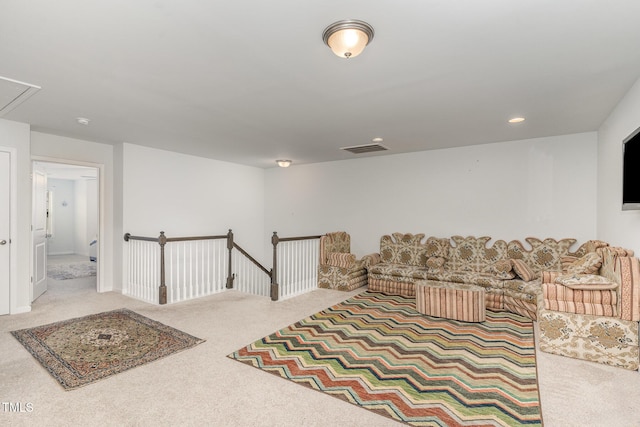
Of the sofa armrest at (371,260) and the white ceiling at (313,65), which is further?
the sofa armrest at (371,260)

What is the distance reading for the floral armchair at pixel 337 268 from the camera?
18.9 feet

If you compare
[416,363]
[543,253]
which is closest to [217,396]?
[416,363]

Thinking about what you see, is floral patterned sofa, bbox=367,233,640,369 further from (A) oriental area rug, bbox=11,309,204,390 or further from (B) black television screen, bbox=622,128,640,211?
(A) oriental area rug, bbox=11,309,204,390

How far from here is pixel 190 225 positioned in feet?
21.3

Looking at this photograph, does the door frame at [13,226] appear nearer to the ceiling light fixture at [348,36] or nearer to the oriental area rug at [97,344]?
the oriental area rug at [97,344]

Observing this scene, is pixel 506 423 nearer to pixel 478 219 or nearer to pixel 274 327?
pixel 274 327

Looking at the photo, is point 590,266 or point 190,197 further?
point 190,197

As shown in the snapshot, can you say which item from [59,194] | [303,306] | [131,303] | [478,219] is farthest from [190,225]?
[59,194]

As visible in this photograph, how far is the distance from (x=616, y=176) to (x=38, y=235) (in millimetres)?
8156

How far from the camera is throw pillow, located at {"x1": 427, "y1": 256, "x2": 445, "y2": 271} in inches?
208

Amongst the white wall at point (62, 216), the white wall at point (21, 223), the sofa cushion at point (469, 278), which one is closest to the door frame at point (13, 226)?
the white wall at point (21, 223)

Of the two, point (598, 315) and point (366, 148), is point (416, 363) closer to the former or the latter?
point (598, 315)

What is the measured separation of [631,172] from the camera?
296 centimetres

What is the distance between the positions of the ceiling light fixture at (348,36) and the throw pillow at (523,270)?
4.01m
